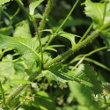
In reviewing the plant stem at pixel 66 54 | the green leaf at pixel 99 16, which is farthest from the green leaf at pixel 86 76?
the green leaf at pixel 99 16

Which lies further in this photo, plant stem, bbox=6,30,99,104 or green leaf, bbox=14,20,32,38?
green leaf, bbox=14,20,32,38

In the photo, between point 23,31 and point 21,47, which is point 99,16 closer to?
point 21,47

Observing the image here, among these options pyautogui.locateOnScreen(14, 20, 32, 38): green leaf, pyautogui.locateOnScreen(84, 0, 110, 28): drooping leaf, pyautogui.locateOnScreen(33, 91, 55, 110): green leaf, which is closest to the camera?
pyautogui.locateOnScreen(84, 0, 110, 28): drooping leaf

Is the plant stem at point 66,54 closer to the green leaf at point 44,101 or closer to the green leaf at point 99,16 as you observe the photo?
the green leaf at point 99,16

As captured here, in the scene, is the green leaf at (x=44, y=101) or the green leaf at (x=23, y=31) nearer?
the green leaf at (x=44, y=101)

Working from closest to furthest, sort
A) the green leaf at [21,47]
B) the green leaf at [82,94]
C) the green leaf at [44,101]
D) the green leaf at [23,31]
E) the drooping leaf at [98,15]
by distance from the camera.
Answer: the drooping leaf at [98,15] → the green leaf at [21,47] → the green leaf at [44,101] → the green leaf at [23,31] → the green leaf at [82,94]

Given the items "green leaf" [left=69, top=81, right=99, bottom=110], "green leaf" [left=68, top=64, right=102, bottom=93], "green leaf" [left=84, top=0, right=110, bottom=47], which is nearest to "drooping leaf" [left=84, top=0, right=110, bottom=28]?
"green leaf" [left=84, top=0, right=110, bottom=47]

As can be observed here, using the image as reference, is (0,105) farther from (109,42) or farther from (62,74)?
(109,42)

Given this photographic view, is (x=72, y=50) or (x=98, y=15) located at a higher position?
(x=98, y=15)

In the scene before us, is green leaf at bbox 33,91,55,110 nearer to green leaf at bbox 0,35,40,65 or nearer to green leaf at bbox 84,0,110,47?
green leaf at bbox 0,35,40,65

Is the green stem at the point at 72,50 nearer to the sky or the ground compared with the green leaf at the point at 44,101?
nearer to the sky

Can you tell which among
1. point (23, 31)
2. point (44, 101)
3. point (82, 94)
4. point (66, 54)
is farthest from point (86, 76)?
point (82, 94)
